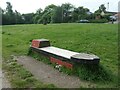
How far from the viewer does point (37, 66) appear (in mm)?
7207

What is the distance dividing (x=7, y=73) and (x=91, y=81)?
7.11ft

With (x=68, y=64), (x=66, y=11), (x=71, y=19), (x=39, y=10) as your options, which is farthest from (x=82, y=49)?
(x=39, y=10)

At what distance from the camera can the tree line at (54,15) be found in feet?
218

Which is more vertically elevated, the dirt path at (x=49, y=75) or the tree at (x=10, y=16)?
the tree at (x=10, y=16)

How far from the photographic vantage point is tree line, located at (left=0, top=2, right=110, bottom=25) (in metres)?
66.4

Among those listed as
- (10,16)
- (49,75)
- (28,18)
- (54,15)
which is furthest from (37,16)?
(49,75)

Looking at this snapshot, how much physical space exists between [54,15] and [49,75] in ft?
215

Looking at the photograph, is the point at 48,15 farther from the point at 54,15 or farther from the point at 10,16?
the point at 10,16

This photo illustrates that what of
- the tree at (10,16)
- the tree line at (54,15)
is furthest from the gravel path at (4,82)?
the tree at (10,16)

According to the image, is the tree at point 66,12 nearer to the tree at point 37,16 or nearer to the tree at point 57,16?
the tree at point 57,16

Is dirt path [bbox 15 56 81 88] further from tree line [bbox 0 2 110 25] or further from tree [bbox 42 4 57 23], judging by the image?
tree [bbox 42 4 57 23]

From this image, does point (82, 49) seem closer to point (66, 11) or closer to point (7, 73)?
point (7, 73)

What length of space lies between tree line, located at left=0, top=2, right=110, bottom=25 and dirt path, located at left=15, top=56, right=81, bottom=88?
52.9 meters

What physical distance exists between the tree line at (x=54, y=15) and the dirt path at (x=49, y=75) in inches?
2084
